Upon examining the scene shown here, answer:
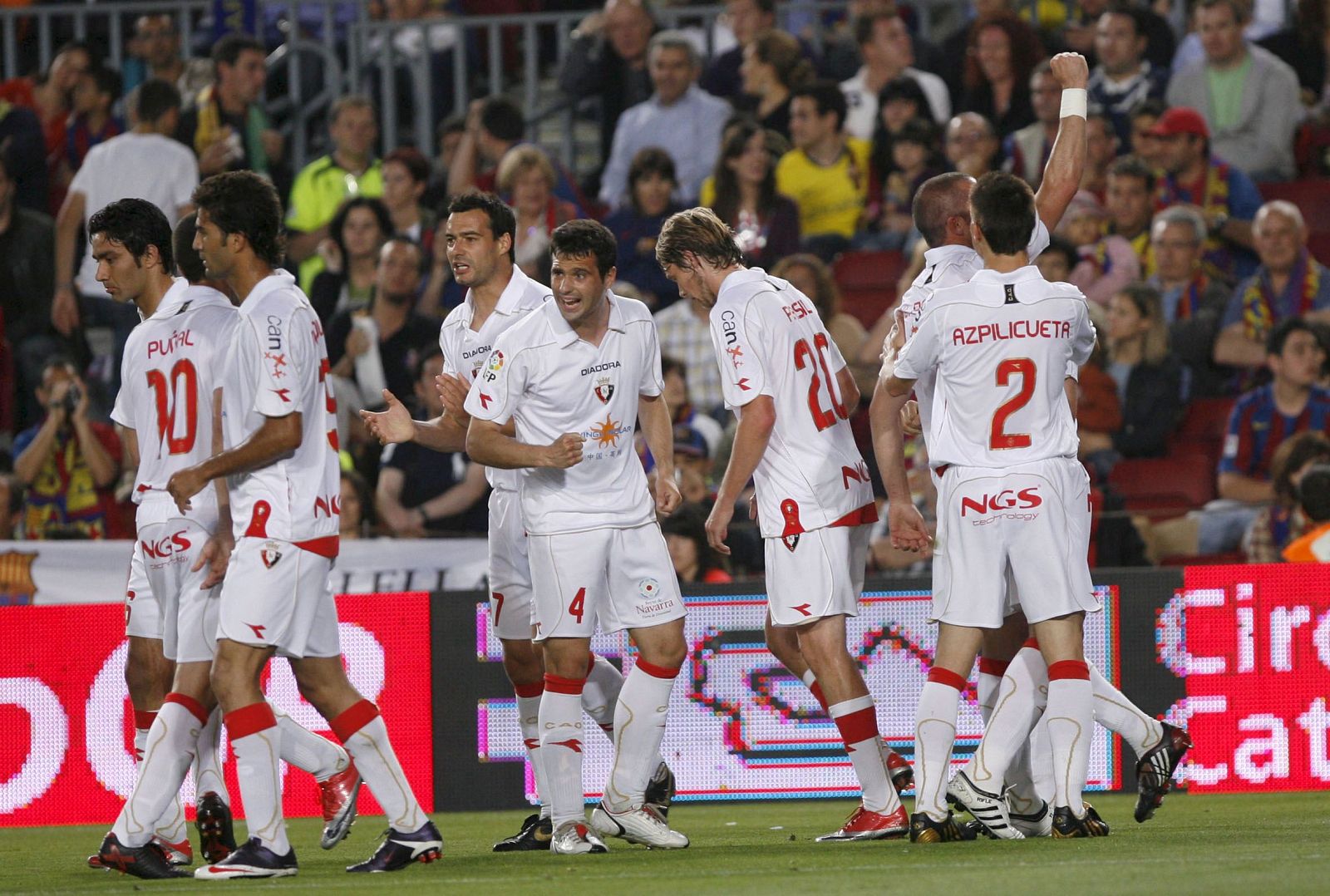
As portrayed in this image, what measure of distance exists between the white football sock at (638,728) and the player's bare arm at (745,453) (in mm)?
568

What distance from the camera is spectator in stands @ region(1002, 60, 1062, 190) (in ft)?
46.8

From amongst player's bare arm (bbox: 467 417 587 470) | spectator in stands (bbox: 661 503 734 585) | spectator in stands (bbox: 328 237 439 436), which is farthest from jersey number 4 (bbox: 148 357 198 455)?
spectator in stands (bbox: 328 237 439 436)

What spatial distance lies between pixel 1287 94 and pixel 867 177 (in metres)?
3.09

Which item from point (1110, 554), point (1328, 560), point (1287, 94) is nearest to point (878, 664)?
point (1110, 554)

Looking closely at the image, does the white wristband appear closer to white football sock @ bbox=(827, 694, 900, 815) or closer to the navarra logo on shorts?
white football sock @ bbox=(827, 694, 900, 815)

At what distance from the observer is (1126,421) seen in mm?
12531

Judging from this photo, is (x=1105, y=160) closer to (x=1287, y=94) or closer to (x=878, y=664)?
(x=1287, y=94)

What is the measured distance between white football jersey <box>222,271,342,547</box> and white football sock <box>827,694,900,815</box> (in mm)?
2135

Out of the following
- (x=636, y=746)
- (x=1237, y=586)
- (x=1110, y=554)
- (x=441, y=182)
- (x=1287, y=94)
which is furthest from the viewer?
(x=441, y=182)

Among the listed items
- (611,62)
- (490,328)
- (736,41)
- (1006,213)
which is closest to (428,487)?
(490,328)

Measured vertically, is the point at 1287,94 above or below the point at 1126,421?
above

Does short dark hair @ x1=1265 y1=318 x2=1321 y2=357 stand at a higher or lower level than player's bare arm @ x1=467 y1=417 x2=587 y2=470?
higher

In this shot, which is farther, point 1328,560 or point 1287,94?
point 1287,94

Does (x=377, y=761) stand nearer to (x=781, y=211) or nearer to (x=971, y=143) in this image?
(x=781, y=211)
